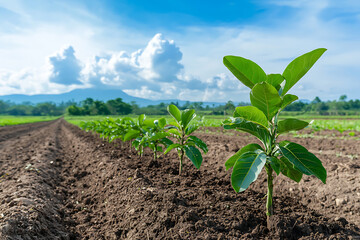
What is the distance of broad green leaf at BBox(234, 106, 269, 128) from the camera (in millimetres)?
1887

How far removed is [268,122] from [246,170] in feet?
1.59

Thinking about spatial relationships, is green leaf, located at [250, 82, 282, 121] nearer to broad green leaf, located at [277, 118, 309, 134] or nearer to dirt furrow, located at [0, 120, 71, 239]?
broad green leaf, located at [277, 118, 309, 134]

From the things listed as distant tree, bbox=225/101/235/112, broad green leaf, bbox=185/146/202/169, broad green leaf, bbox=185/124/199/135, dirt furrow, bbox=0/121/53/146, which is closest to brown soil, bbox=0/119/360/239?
broad green leaf, bbox=185/146/202/169

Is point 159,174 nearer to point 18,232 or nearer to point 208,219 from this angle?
point 208,219

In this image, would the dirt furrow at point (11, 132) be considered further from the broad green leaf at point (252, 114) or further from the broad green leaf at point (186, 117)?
the broad green leaf at point (252, 114)

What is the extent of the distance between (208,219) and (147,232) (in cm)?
61

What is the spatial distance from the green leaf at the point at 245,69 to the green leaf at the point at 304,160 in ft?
2.03

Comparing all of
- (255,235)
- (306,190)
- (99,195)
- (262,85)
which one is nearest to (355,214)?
(306,190)

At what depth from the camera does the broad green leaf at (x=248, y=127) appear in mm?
1897

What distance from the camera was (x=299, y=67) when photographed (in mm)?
1845

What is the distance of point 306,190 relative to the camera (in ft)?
12.2

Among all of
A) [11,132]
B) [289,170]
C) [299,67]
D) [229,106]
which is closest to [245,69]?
[299,67]

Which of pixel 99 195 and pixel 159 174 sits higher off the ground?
pixel 159 174

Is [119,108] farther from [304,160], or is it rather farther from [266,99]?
[304,160]
